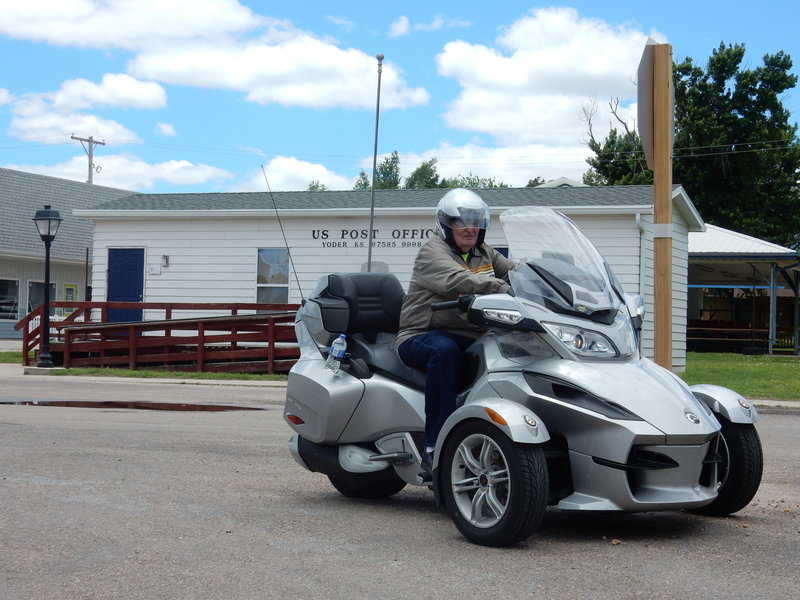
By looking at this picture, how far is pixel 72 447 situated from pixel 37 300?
36.3 meters

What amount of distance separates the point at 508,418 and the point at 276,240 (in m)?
20.7

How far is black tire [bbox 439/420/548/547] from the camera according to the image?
17.1 feet

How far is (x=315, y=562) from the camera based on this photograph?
5105 millimetres

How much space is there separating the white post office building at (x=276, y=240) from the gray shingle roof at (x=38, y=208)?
1670 cm

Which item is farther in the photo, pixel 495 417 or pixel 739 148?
pixel 739 148

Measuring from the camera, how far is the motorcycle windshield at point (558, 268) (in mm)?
5699

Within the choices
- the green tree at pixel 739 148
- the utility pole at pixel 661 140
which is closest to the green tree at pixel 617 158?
the green tree at pixel 739 148

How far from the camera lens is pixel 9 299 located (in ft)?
141

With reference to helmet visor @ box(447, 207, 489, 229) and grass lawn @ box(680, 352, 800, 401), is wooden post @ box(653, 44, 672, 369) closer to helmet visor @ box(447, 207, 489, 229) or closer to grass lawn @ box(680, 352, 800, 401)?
helmet visor @ box(447, 207, 489, 229)

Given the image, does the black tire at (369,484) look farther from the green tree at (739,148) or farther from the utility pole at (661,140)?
the green tree at (739,148)

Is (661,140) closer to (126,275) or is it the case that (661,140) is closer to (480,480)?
(480,480)

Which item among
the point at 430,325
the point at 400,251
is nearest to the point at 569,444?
the point at 430,325

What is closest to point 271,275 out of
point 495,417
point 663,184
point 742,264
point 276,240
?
point 276,240

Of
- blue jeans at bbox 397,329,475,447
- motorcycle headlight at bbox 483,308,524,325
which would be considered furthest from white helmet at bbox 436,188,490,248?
motorcycle headlight at bbox 483,308,524,325
